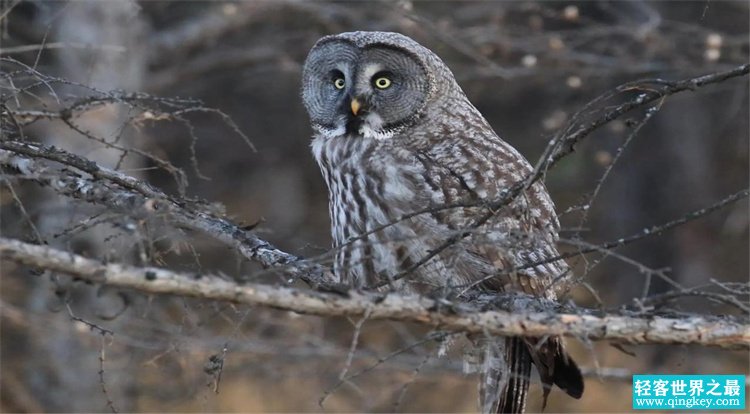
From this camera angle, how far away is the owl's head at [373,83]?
4445 millimetres

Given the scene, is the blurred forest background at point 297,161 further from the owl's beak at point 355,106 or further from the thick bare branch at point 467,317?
the owl's beak at point 355,106

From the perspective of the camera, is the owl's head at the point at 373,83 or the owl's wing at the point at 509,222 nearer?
the owl's wing at the point at 509,222

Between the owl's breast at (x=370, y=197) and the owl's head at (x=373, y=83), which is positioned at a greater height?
the owl's head at (x=373, y=83)

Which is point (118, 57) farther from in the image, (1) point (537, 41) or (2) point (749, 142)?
(2) point (749, 142)

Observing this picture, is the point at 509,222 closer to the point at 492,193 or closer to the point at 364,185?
the point at 492,193

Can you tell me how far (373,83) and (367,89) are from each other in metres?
0.04

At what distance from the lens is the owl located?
3.70 m

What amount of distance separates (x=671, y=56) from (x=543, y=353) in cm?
338

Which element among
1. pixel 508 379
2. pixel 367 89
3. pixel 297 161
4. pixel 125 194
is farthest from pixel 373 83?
pixel 297 161

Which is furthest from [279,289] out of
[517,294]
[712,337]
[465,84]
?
[465,84]

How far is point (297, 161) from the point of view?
1151 centimetres

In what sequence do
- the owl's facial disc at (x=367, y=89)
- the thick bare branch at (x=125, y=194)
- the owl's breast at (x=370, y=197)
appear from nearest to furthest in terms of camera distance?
the thick bare branch at (x=125, y=194)
the owl's breast at (x=370, y=197)
the owl's facial disc at (x=367, y=89)

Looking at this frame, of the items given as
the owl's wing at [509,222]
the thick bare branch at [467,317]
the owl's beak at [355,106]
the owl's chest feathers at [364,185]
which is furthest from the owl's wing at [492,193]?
the thick bare branch at [467,317]

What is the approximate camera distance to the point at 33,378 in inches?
319
